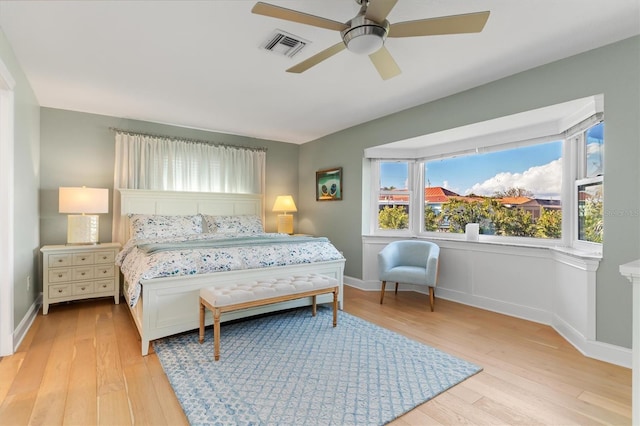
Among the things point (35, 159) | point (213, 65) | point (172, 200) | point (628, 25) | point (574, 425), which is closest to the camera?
point (574, 425)

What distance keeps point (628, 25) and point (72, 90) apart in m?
4.92

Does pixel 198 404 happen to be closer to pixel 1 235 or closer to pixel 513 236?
pixel 1 235

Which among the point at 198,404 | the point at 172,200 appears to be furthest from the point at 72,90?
the point at 198,404

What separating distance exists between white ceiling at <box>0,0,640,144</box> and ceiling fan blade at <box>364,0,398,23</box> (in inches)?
12.8

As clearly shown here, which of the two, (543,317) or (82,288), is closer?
(543,317)

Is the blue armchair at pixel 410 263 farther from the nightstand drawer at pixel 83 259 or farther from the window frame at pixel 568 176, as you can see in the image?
the nightstand drawer at pixel 83 259

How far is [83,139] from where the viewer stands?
416 centimetres

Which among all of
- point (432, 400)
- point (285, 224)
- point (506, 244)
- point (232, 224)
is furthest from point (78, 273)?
point (506, 244)

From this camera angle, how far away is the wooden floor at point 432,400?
173cm

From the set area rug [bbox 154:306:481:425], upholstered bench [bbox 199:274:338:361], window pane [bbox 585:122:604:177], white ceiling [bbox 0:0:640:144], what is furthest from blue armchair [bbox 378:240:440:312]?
white ceiling [bbox 0:0:640:144]

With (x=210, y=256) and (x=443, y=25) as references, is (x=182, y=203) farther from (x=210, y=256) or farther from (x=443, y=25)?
(x=443, y=25)

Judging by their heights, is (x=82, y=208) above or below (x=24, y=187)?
below

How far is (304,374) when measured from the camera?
2.14 metres

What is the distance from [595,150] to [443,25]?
2.15m
